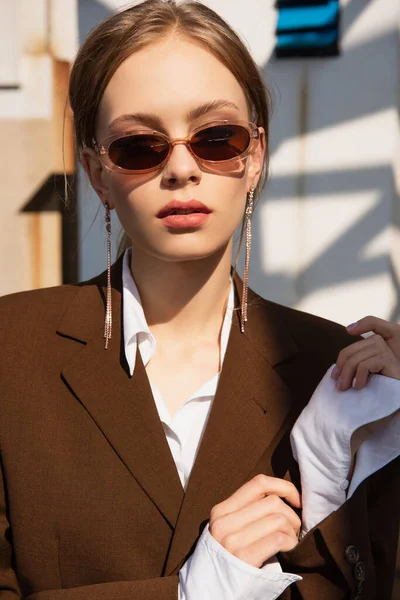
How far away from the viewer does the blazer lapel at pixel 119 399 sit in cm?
197

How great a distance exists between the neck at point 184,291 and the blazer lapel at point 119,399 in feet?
0.34

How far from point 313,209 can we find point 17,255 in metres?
1.60

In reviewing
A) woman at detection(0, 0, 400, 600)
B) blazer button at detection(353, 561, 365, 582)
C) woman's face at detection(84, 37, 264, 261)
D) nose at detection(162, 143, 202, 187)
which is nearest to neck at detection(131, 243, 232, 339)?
woman at detection(0, 0, 400, 600)

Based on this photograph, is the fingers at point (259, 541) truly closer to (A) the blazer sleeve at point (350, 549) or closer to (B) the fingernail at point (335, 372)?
(A) the blazer sleeve at point (350, 549)

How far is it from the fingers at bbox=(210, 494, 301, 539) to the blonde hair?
0.97 m

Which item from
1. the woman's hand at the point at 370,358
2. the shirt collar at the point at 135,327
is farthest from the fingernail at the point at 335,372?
the shirt collar at the point at 135,327

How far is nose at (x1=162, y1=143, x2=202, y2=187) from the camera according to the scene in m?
A: 1.92

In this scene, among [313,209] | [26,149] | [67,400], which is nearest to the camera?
[67,400]

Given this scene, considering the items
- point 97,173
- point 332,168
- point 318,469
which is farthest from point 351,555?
point 332,168

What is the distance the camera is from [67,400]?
6.76 feet

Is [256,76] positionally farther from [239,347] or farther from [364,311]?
[364,311]

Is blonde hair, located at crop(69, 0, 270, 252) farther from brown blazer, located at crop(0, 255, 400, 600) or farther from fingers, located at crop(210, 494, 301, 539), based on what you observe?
fingers, located at crop(210, 494, 301, 539)

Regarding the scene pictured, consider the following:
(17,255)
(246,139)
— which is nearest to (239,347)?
(246,139)

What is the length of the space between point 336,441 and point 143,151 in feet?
2.56
